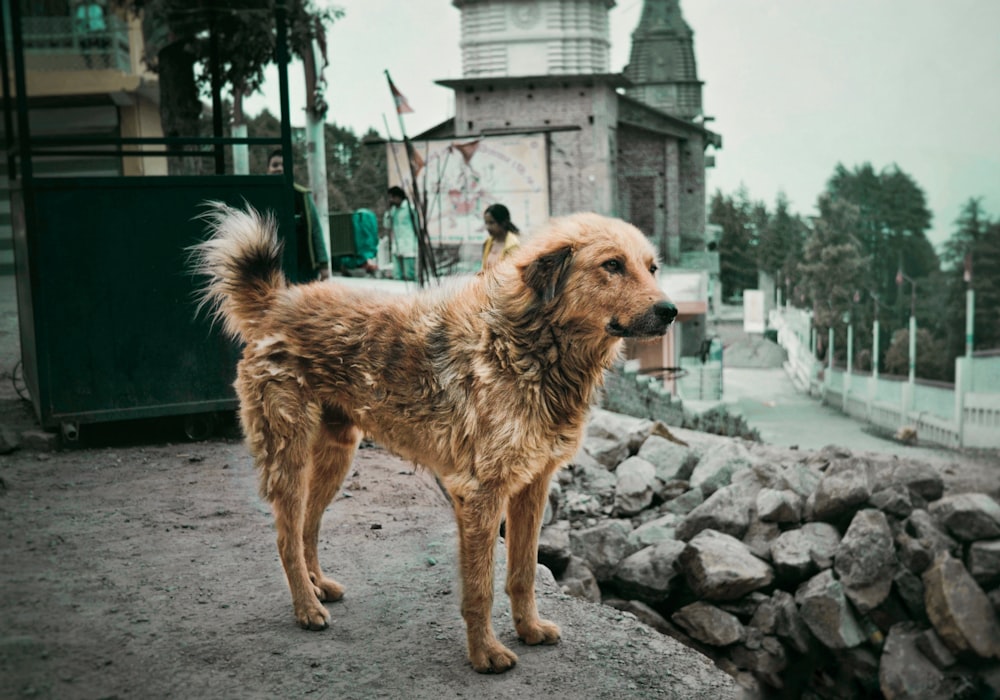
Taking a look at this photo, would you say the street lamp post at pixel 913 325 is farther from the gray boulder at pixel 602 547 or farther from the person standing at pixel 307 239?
the person standing at pixel 307 239

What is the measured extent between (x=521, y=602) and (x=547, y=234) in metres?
1.21

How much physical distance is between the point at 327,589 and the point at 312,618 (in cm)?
26

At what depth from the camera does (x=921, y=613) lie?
5.68 meters

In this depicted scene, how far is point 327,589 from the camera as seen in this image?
128 inches

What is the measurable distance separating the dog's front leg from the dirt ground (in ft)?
0.24

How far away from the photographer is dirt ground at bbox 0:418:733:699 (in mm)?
2639

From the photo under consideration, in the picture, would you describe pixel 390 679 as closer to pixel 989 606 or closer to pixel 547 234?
pixel 547 234

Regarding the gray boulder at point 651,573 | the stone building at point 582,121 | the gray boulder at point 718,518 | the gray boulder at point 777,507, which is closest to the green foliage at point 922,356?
the stone building at point 582,121

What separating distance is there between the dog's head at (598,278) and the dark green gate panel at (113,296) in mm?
2906

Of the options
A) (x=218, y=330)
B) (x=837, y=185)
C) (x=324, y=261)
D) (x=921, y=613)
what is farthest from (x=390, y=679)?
(x=837, y=185)

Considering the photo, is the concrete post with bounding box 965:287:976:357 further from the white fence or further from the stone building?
the stone building

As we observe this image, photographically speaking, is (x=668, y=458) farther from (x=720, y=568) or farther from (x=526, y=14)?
(x=526, y=14)

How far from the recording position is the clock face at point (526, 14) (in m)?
15.6

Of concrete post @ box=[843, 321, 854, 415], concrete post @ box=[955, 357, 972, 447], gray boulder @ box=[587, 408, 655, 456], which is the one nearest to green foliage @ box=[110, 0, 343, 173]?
gray boulder @ box=[587, 408, 655, 456]
